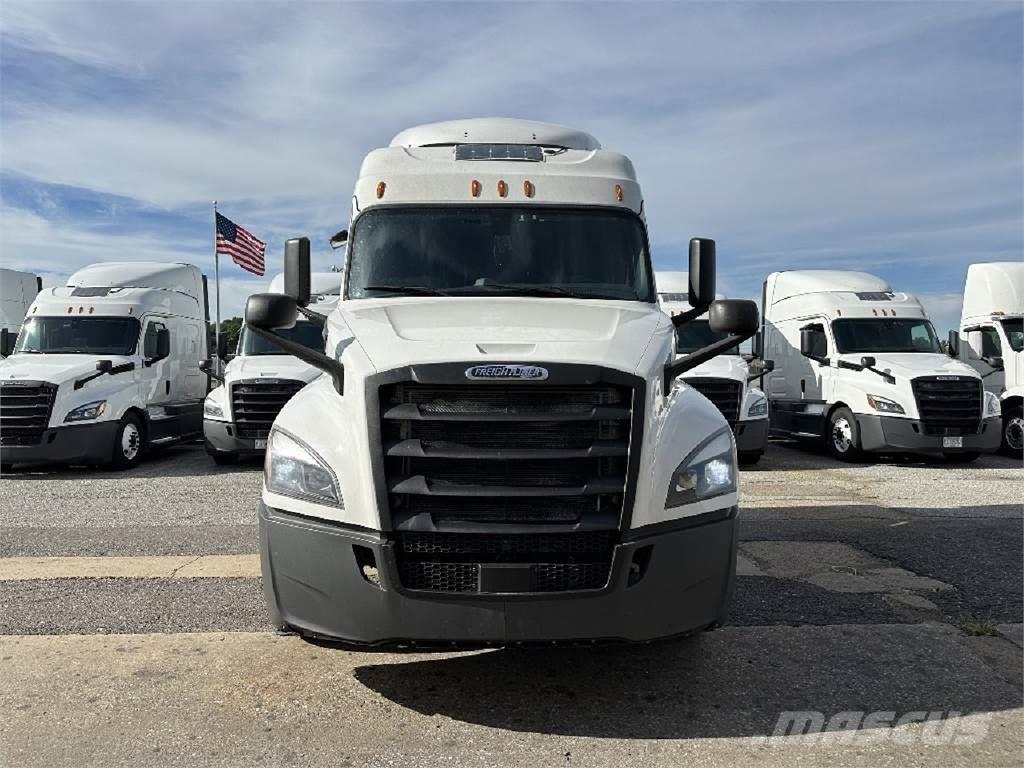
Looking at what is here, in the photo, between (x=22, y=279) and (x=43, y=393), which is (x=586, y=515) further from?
(x=22, y=279)

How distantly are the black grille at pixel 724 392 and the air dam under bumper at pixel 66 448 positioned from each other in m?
8.70

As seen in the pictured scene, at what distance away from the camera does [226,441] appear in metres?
Answer: 12.3

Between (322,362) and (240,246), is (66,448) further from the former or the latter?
(240,246)

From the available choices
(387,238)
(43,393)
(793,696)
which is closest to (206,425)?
(43,393)

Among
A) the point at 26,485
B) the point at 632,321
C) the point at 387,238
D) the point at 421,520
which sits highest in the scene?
the point at 387,238

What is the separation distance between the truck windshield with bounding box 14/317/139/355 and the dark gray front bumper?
9.53 meters

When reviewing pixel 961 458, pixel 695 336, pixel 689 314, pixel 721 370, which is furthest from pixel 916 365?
pixel 689 314

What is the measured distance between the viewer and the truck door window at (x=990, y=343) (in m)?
15.0

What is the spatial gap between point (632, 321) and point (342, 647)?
7.09 feet

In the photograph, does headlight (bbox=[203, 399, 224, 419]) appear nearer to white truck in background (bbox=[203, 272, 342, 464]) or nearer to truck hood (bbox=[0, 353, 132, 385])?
Answer: white truck in background (bbox=[203, 272, 342, 464])

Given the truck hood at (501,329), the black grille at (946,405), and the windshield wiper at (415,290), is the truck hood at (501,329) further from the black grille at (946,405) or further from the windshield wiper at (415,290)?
the black grille at (946,405)

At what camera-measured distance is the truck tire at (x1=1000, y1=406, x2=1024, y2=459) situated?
14461 millimetres

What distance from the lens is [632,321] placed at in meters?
4.38

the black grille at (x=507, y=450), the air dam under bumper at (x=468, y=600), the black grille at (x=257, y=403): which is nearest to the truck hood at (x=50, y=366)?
the black grille at (x=257, y=403)
